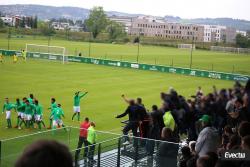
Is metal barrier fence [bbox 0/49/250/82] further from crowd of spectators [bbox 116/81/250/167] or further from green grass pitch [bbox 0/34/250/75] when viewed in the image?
crowd of spectators [bbox 116/81/250/167]

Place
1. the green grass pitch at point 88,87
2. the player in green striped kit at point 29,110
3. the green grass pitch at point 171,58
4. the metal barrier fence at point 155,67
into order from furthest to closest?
the green grass pitch at point 171,58
the metal barrier fence at point 155,67
the green grass pitch at point 88,87
the player in green striped kit at point 29,110

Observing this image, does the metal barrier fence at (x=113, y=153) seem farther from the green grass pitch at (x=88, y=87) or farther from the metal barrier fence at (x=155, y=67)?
the metal barrier fence at (x=155, y=67)

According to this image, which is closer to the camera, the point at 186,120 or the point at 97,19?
the point at 186,120

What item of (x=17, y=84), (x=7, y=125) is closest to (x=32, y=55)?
(x=17, y=84)

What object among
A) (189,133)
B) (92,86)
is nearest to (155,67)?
(92,86)

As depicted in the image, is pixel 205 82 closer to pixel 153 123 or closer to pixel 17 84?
pixel 17 84

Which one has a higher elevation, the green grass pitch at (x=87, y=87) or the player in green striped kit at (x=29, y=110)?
the player in green striped kit at (x=29, y=110)

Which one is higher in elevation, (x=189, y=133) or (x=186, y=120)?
(x=186, y=120)

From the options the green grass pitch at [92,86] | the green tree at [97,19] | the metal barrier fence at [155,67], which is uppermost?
the green tree at [97,19]

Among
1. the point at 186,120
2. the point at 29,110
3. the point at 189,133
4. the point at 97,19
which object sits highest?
the point at 97,19

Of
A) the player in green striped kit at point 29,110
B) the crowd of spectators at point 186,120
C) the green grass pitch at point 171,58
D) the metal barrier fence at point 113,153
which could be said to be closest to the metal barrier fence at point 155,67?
the green grass pitch at point 171,58

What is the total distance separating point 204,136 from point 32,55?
51.2 m

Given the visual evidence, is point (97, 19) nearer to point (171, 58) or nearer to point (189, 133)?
point (171, 58)

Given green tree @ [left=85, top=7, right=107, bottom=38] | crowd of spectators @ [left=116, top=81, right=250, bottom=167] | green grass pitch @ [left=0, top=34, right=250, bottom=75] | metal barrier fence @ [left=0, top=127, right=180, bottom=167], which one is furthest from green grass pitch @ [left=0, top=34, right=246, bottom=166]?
green tree @ [left=85, top=7, right=107, bottom=38]
